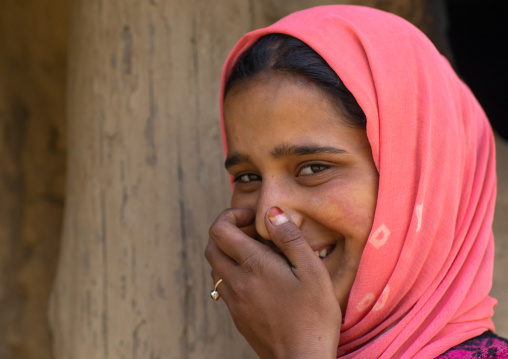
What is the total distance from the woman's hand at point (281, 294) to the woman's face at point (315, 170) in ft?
0.20

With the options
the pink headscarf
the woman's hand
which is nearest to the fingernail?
the woman's hand

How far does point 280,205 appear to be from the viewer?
53.6 inches

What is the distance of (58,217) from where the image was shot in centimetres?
279

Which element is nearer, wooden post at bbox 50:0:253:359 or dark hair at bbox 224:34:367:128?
dark hair at bbox 224:34:367:128

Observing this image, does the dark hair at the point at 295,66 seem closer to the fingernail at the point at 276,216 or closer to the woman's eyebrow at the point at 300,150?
the woman's eyebrow at the point at 300,150

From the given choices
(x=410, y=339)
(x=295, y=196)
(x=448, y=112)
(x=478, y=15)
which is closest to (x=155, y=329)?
(x=295, y=196)

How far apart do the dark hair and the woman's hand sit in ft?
1.02

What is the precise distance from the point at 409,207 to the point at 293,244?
302 mm

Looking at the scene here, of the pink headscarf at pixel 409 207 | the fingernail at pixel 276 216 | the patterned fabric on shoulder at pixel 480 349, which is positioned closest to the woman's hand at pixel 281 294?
the fingernail at pixel 276 216

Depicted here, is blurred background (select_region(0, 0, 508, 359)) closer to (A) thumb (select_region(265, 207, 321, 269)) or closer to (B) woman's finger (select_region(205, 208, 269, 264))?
(B) woman's finger (select_region(205, 208, 269, 264))

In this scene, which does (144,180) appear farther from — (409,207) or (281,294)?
(409,207)

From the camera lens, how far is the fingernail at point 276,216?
132cm

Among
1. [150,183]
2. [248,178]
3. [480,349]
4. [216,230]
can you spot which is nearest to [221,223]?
[216,230]

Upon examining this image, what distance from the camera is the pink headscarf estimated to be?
132 cm
